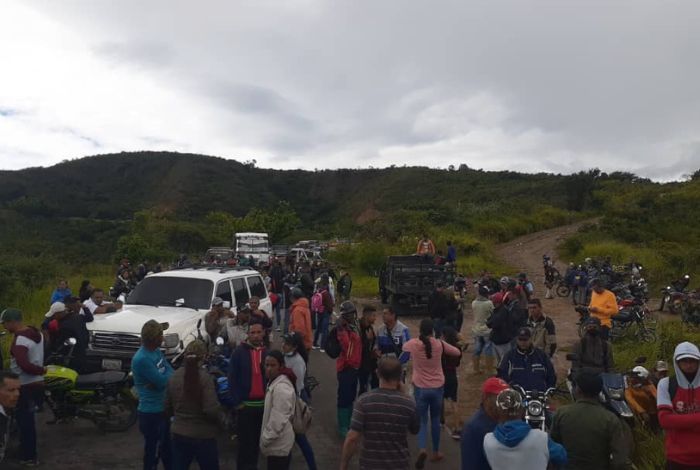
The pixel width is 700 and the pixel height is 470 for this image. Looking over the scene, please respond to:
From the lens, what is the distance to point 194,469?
5.88 metres

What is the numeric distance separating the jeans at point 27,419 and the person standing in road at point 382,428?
3558 mm

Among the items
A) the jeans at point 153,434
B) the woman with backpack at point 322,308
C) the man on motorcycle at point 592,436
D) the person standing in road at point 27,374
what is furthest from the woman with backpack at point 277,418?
the woman with backpack at point 322,308

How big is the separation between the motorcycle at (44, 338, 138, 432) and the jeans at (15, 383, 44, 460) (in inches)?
28.9

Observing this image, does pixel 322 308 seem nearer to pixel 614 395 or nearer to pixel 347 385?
pixel 347 385

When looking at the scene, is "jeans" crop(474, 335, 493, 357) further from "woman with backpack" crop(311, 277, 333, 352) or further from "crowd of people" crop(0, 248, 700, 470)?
"woman with backpack" crop(311, 277, 333, 352)

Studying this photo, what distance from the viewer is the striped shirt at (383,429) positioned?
3.78 metres

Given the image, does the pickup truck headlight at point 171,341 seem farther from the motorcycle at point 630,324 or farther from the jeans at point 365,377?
the motorcycle at point 630,324

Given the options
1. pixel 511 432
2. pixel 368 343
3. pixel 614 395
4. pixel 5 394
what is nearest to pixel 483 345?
pixel 368 343

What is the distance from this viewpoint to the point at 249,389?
200 inches

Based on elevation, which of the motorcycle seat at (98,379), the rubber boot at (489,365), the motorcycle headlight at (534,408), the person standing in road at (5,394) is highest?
the person standing in road at (5,394)

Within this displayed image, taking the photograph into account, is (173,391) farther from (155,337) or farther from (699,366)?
(699,366)

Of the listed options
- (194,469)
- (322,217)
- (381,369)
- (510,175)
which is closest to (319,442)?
(194,469)

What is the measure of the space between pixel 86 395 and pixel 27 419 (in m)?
1.07

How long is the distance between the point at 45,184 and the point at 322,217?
41.9m
